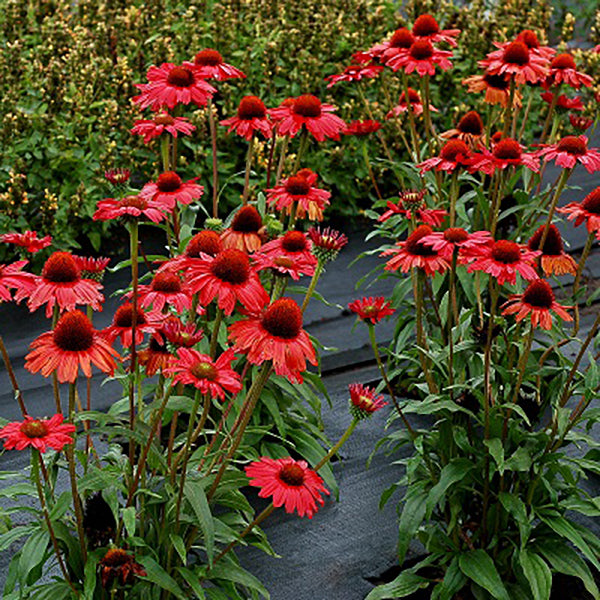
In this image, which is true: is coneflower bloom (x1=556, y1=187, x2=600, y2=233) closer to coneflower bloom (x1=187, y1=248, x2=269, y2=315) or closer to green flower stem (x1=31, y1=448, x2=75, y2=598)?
coneflower bloom (x1=187, y1=248, x2=269, y2=315)

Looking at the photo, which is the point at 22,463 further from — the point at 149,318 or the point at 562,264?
the point at 562,264

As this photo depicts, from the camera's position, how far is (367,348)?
154 inches

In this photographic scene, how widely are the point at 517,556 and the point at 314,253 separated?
0.82 meters

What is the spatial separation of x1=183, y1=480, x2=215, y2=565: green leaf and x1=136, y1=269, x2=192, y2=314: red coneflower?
334 mm

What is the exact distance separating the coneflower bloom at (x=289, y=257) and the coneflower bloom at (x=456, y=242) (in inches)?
10.0

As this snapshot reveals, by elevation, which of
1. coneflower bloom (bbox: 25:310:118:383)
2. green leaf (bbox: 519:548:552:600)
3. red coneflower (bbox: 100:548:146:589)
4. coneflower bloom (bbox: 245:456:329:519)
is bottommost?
green leaf (bbox: 519:548:552:600)

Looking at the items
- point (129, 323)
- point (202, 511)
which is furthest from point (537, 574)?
point (129, 323)

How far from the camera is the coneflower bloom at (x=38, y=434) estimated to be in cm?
169

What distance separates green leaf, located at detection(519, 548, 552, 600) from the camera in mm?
2238

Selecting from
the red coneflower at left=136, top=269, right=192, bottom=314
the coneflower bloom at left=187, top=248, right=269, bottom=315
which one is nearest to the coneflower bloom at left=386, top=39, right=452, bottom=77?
the red coneflower at left=136, top=269, right=192, bottom=314

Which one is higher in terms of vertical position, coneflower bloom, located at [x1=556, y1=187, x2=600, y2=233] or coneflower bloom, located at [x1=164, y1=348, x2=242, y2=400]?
coneflower bloom, located at [x1=164, y1=348, x2=242, y2=400]

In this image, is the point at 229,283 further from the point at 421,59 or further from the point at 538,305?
the point at 421,59

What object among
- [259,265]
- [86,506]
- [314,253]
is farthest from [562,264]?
[86,506]

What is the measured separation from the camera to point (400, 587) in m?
2.45
